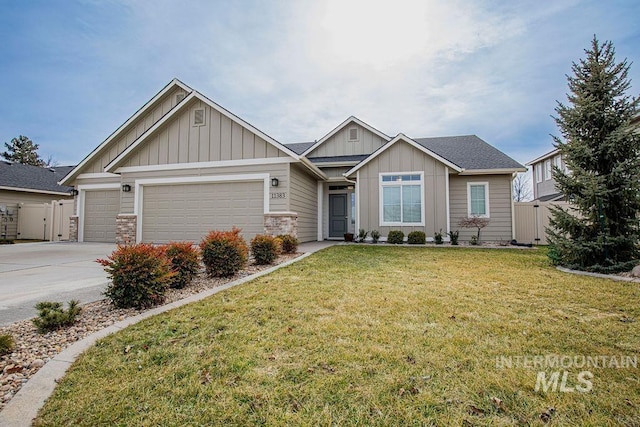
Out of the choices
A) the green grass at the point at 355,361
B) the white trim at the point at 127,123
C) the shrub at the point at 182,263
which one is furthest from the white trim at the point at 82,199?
the green grass at the point at 355,361

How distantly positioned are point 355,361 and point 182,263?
3488mm

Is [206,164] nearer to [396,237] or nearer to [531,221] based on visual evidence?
[396,237]

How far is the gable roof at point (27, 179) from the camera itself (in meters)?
16.3

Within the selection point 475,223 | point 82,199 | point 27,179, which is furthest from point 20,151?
point 475,223

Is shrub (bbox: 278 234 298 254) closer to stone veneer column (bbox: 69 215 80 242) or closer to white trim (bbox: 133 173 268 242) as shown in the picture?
white trim (bbox: 133 173 268 242)

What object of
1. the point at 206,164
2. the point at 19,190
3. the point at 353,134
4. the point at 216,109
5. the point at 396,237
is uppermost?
the point at 353,134

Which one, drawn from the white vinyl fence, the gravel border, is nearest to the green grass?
the gravel border

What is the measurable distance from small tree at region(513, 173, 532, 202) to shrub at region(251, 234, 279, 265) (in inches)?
1404

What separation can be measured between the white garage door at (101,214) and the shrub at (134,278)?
11471 millimetres

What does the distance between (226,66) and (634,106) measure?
14933 millimetres

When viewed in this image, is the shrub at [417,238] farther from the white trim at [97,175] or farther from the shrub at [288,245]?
the white trim at [97,175]

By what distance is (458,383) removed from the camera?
2.07 m

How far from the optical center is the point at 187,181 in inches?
448

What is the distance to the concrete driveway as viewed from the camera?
12.7 feet
